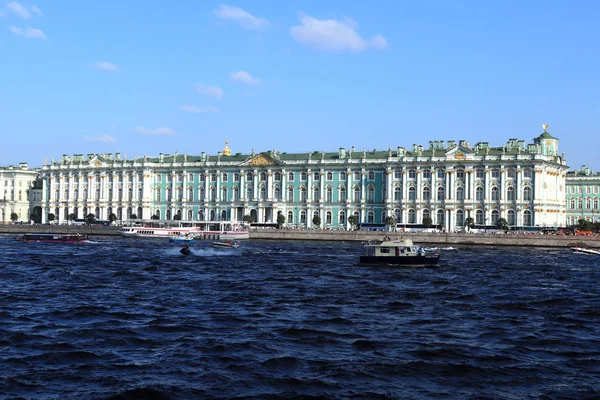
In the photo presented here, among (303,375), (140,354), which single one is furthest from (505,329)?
(140,354)

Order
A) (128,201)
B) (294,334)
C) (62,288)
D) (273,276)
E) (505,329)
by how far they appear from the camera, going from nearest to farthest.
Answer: (294,334) → (505,329) → (62,288) → (273,276) → (128,201)

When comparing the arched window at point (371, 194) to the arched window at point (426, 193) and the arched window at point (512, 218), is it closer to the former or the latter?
the arched window at point (426, 193)

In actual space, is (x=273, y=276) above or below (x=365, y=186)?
below

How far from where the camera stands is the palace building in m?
85.1

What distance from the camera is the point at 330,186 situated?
94750 millimetres

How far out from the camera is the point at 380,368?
18.7m

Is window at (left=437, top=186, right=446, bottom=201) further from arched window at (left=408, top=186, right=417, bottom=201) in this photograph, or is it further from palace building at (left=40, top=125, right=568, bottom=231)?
arched window at (left=408, top=186, right=417, bottom=201)

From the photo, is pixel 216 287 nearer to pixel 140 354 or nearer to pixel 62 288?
pixel 62 288

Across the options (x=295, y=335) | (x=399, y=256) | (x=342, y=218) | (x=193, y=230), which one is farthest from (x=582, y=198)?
(x=295, y=335)

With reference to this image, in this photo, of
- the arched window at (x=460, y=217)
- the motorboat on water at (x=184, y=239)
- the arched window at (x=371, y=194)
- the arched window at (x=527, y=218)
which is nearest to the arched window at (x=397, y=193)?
the arched window at (x=371, y=194)

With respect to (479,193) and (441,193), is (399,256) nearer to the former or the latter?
(479,193)

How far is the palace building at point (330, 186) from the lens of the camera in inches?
3351

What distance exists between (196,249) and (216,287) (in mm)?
32198

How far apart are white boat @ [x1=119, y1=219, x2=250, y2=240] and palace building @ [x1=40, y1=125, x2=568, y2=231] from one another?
17.4ft
